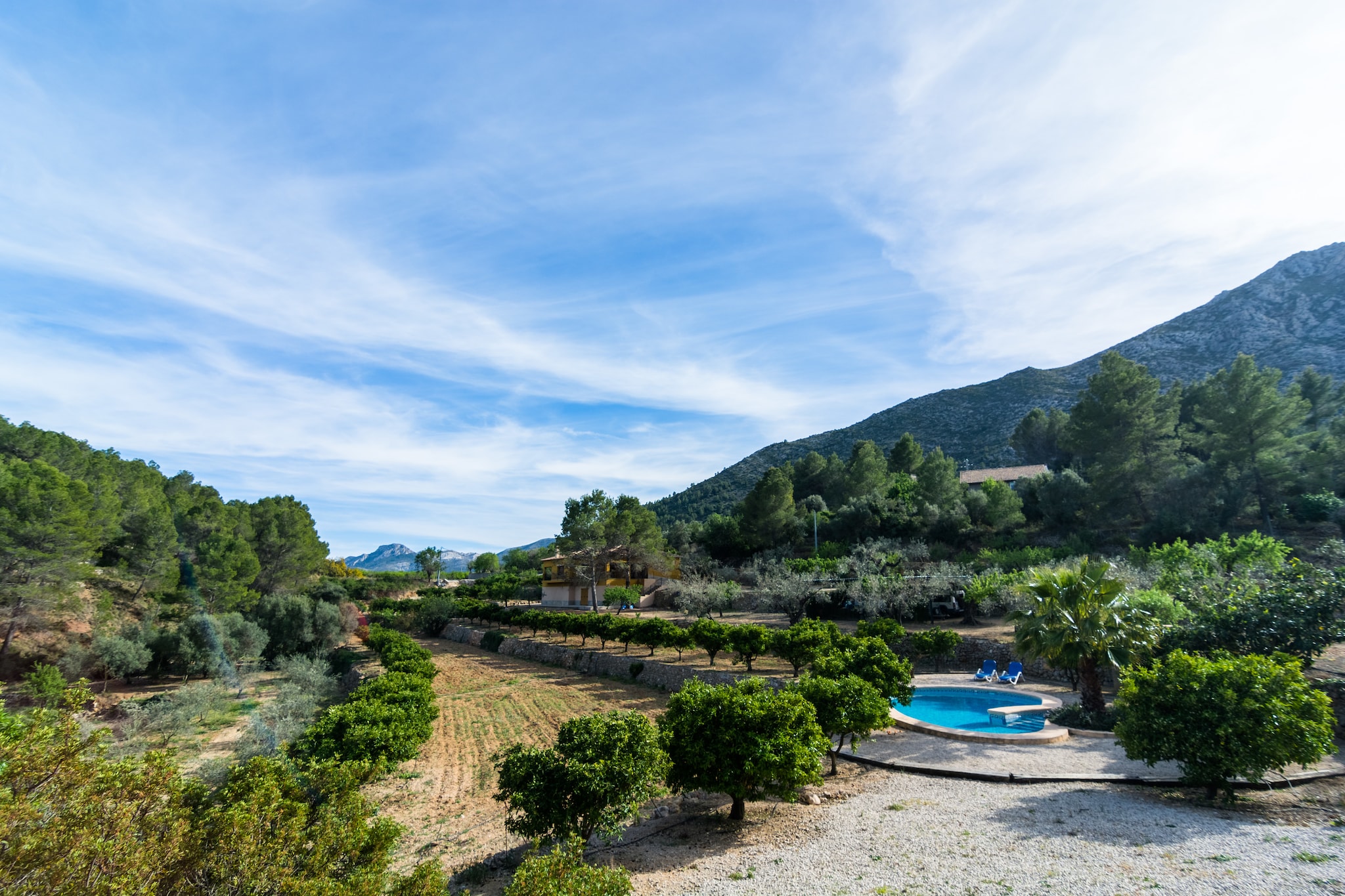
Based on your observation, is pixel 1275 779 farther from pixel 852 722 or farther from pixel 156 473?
pixel 156 473

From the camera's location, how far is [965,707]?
18.8 metres

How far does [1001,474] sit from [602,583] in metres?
41.0

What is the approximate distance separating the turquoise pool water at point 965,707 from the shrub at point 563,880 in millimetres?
13064

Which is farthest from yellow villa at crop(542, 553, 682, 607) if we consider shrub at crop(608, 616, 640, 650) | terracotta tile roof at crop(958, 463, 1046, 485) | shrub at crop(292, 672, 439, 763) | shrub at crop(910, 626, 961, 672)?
shrub at crop(292, 672, 439, 763)

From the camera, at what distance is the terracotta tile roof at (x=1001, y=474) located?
185ft

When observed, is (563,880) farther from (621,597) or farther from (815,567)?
(621,597)

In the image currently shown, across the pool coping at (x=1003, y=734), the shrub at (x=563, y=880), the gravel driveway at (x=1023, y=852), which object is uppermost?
the shrub at (x=563, y=880)

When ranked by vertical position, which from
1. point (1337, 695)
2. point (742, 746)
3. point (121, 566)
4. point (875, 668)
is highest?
point (121, 566)

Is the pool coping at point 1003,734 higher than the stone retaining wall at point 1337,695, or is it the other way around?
the stone retaining wall at point 1337,695

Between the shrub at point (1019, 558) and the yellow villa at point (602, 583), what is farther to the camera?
the yellow villa at point (602, 583)

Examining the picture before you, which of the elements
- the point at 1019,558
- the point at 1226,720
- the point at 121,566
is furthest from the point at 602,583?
the point at 1226,720

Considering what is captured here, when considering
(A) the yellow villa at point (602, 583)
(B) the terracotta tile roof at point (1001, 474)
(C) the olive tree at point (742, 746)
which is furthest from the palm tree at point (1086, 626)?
(B) the terracotta tile roof at point (1001, 474)

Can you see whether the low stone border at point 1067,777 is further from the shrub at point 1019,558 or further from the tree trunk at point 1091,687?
the shrub at point 1019,558

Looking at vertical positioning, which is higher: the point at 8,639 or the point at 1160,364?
the point at 1160,364
